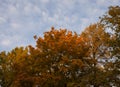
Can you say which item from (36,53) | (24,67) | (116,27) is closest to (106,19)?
(116,27)

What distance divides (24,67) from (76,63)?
21.8 ft

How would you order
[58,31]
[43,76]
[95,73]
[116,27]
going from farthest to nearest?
[58,31], [43,76], [95,73], [116,27]

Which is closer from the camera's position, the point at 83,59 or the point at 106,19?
the point at 106,19

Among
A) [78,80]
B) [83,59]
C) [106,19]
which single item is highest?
[106,19]

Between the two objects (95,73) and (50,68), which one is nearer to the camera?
(95,73)

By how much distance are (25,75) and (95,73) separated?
783 cm

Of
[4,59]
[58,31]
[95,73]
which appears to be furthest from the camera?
[4,59]

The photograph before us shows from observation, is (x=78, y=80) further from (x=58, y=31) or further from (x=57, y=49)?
(x=58, y=31)

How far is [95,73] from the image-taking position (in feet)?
92.3

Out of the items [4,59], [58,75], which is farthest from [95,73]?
[4,59]

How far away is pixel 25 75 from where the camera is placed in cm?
3169

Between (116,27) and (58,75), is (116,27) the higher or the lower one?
the higher one

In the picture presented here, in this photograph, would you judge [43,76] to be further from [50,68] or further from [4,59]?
[4,59]

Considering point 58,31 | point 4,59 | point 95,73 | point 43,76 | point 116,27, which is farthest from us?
point 4,59
